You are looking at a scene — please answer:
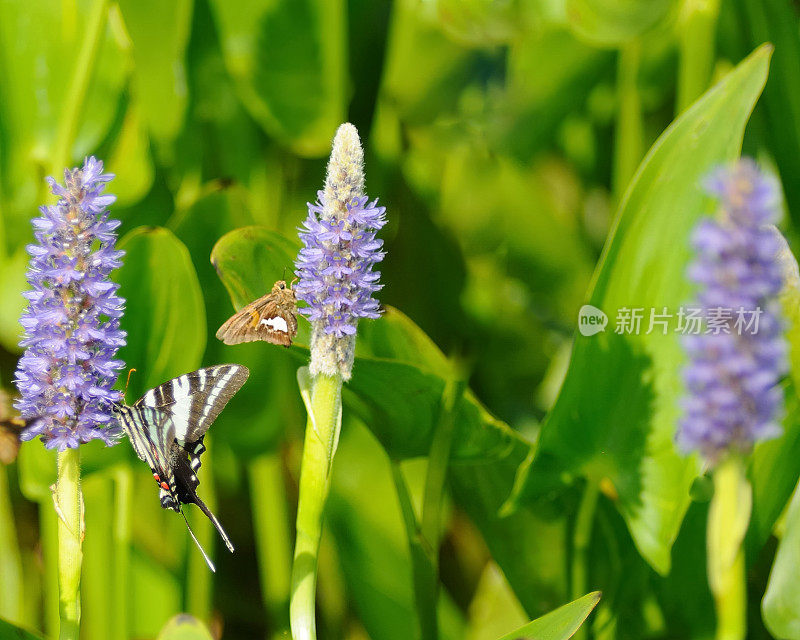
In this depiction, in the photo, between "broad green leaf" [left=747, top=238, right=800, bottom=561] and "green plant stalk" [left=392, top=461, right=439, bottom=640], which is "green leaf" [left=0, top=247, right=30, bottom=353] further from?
"broad green leaf" [left=747, top=238, right=800, bottom=561]

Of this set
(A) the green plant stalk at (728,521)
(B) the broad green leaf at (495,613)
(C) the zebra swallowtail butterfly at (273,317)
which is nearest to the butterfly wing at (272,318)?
(C) the zebra swallowtail butterfly at (273,317)

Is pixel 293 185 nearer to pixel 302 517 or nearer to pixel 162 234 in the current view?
pixel 162 234

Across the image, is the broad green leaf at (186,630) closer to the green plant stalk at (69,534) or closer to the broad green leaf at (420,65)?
the green plant stalk at (69,534)

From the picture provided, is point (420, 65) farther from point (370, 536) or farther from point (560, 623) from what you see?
point (560, 623)

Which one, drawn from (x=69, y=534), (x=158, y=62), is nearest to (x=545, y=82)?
(x=158, y=62)

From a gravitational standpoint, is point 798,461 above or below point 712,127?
below

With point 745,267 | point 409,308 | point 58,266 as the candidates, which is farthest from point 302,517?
point 409,308
